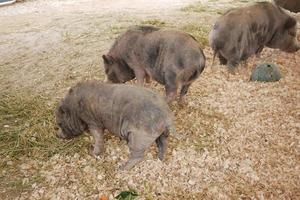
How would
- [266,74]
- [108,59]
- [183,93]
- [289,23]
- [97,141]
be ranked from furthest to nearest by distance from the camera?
[289,23] → [266,74] → [108,59] → [183,93] → [97,141]

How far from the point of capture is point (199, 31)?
21.7 ft

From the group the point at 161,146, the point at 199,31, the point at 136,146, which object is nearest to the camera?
the point at 136,146

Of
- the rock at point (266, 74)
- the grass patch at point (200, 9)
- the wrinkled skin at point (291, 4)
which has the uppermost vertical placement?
the wrinkled skin at point (291, 4)

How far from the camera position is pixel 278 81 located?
17.2 feet

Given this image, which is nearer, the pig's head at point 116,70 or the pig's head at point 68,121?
the pig's head at point 68,121

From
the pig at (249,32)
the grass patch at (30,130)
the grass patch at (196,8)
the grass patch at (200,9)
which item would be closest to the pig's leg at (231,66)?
the pig at (249,32)

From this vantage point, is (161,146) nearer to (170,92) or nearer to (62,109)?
(170,92)

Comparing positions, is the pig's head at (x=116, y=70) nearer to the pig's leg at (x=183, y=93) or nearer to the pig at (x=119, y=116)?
the pig's leg at (x=183, y=93)

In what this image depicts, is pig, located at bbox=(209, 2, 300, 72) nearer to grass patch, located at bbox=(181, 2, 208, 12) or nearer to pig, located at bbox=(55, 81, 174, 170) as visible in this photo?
pig, located at bbox=(55, 81, 174, 170)

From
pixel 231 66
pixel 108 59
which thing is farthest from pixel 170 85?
pixel 231 66

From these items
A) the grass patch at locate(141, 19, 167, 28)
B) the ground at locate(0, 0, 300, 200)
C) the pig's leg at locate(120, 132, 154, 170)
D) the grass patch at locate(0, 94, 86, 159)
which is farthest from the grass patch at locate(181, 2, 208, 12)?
the pig's leg at locate(120, 132, 154, 170)

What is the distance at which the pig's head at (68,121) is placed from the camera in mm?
4074

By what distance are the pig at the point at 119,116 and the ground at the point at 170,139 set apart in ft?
0.55

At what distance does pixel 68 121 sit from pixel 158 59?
115 cm
